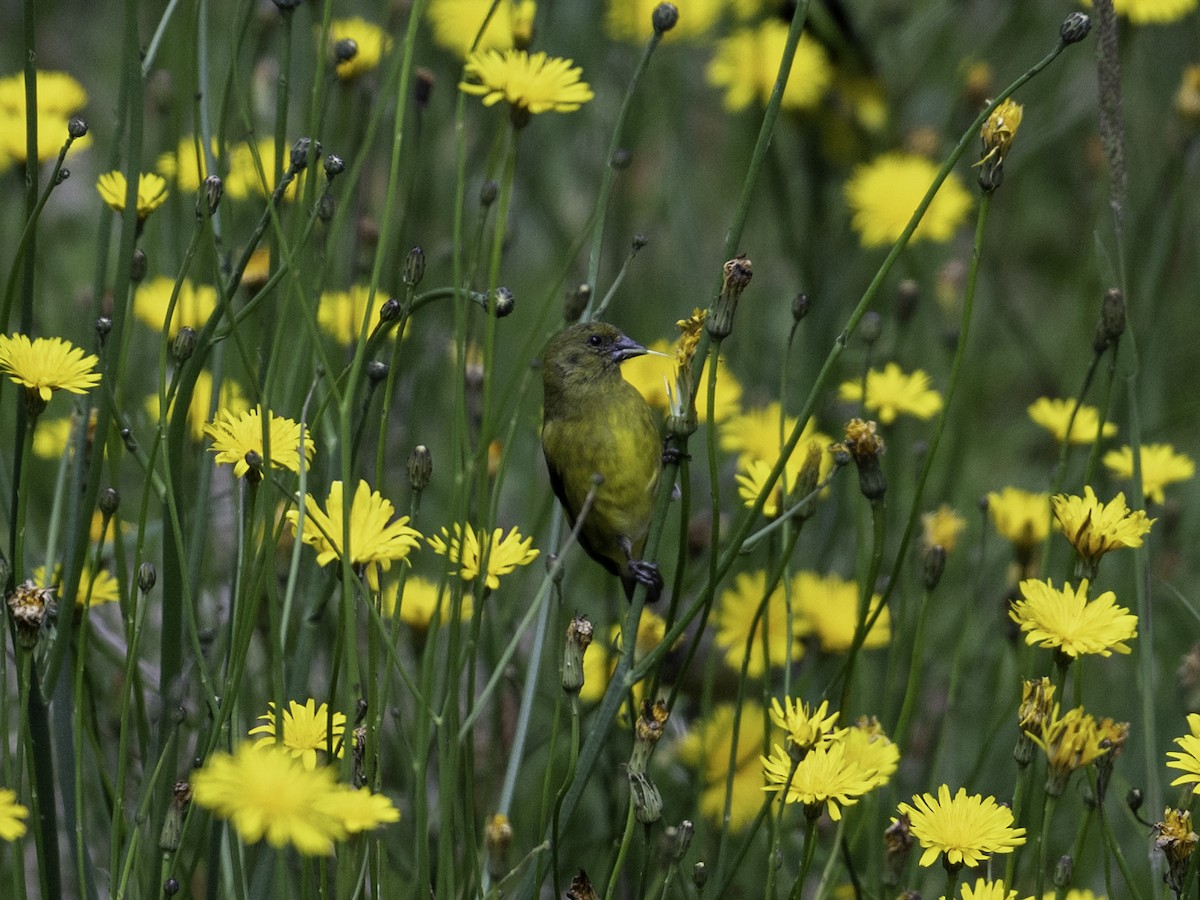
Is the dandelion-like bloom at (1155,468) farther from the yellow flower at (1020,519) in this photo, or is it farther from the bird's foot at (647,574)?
the bird's foot at (647,574)

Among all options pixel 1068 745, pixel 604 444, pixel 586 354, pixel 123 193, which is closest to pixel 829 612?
pixel 604 444

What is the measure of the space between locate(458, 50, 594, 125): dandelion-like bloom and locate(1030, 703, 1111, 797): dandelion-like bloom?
2.93 ft

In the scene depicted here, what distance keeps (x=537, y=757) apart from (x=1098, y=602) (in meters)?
1.42

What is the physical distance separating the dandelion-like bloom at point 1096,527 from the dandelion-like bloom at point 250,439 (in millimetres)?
811

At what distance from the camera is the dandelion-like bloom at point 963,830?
146 centimetres

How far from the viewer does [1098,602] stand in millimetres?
1539

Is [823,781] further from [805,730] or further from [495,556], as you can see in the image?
[495,556]

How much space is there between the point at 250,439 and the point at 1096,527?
0.89 metres

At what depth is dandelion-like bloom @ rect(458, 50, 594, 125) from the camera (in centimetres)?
183

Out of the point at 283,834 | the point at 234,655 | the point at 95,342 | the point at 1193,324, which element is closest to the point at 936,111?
the point at 1193,324

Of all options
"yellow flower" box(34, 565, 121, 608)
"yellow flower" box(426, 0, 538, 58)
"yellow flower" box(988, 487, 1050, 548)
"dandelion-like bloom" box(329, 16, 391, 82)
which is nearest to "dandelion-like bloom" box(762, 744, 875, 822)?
"yellow flower" box(988, 487, 1050, 548)

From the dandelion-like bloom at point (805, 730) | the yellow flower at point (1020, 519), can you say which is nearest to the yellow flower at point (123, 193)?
the dandelion-like bloom at point (805, 730)

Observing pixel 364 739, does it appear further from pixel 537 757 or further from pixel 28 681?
pixel 537 757

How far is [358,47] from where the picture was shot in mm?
2418
